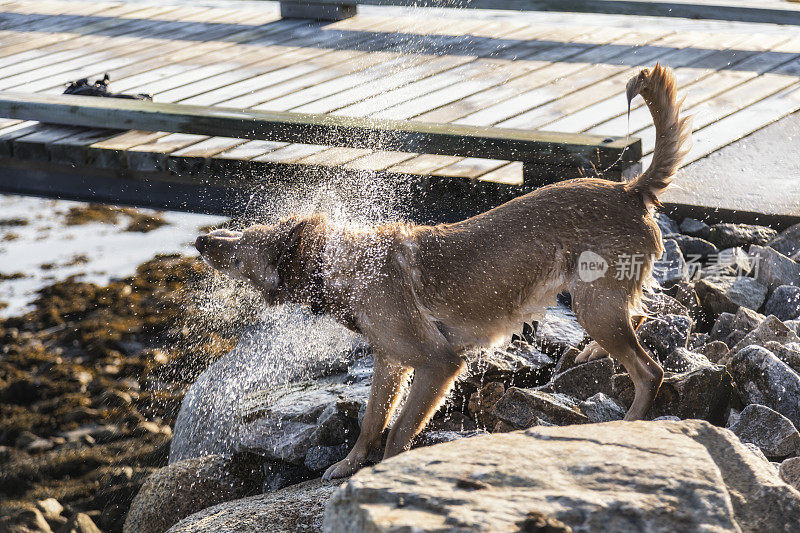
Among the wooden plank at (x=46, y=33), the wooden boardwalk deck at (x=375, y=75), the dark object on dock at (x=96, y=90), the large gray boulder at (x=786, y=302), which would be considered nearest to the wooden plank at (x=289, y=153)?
the wooden boardwalk deck at (x=375, y=75)

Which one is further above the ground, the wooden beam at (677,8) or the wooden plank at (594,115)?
the wooden beam at (677,8)

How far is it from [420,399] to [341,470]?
42 cm

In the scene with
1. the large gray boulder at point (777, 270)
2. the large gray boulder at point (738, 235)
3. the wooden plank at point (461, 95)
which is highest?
the wooden plank at point (461, 95)

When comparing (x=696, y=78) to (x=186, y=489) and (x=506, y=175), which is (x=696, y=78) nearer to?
(x=506, y=175)

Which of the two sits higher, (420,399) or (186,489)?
(420,399)

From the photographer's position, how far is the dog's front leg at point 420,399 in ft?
11.1

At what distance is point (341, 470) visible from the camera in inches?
134

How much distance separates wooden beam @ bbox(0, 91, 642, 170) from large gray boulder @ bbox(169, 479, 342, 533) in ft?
7.28

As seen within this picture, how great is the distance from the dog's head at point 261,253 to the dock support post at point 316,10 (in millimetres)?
5920

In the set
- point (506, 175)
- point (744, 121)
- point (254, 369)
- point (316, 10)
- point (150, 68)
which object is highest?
point (316, 10)

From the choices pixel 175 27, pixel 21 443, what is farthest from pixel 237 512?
pixel 175 27

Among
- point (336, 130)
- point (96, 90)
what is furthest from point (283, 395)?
point (96, 90)

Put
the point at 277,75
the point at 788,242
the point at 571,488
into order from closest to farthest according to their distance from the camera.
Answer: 1. the point at 571,488
2. the point at 788,242
3. the point at 277,75

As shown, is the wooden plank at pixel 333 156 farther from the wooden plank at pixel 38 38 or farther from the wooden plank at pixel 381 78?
the wooden plank at pixel 38 38
